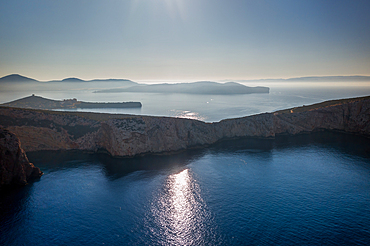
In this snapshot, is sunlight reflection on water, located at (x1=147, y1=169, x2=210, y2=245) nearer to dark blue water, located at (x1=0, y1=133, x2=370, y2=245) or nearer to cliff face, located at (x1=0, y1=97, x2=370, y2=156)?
dark blue water, located at (x1=0, y1=133, x2=370, y2=245)

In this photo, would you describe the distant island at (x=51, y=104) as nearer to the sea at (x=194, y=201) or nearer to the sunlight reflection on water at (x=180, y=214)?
the sea at (x=194, y=201)

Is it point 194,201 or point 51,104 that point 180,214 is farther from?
point 51,104

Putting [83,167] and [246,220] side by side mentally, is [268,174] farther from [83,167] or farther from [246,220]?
[83,167]

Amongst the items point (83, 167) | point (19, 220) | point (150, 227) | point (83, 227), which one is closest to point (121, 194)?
point (83, 227)

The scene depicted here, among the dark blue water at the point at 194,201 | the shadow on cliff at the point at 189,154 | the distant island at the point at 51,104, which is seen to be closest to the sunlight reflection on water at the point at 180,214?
the dark blue water at the point at 194,201

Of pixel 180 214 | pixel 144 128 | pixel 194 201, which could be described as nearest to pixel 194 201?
pixel 194 201
